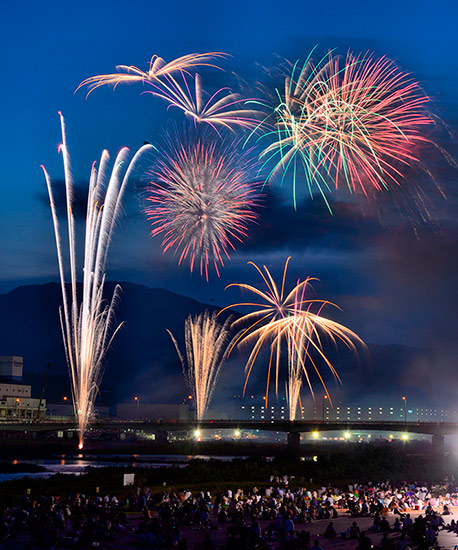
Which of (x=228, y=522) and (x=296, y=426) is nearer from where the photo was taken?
(x=228, y=522)

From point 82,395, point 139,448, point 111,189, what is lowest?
point 139,448

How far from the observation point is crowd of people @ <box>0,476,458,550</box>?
114 feet

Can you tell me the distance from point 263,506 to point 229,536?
1397 centimetres

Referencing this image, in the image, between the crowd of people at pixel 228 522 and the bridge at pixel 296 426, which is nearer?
the crowd of people at pixel 228 522

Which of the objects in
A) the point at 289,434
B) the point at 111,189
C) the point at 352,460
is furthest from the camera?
the point at 289,434

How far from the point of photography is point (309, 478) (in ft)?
252

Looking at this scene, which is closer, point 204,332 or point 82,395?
point 82,395

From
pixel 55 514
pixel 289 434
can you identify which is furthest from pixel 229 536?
pixel 289 434

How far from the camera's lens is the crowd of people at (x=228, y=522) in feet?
114

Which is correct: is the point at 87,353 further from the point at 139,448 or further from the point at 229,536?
the point at 139,448

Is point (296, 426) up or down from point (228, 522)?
up

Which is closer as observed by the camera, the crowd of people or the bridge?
the crowd of people

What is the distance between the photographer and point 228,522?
1754 inches

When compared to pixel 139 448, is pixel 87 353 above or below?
above
